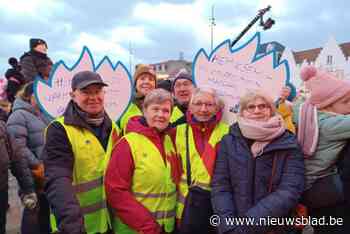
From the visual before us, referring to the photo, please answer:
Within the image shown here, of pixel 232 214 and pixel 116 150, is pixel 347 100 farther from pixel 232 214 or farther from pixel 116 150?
pixel 116 150

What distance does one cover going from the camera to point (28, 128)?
3.09 meters

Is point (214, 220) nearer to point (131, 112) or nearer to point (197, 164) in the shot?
point (197, 164)

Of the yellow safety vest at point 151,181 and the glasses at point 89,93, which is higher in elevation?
the glasses at point 89,93

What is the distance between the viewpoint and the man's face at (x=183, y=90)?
124 inches

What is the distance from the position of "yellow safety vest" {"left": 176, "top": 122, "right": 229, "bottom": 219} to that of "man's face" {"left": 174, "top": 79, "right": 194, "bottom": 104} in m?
0.73

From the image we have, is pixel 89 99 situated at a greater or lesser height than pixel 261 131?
greater

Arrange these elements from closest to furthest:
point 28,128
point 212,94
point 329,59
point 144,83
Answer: point 212,94, point 28,128, point 144,83, point 329,59

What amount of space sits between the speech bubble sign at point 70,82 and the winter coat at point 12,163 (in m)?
0.38

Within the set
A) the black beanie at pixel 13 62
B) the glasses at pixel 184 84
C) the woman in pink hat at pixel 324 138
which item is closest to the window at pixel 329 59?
the glasses at pixel 184 84

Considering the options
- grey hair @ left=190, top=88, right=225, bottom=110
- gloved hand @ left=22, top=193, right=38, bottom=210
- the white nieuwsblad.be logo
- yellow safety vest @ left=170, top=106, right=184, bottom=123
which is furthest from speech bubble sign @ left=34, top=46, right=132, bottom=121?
the white nieuwsblad.be logo

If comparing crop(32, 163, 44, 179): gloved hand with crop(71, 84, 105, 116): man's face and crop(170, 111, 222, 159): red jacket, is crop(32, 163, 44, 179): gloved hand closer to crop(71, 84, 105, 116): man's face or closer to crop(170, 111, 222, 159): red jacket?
crop(71, 84, 105, 116): man's face

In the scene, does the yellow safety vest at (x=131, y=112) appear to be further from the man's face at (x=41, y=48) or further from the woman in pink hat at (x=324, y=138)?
the man's face at (x=41, y=48)

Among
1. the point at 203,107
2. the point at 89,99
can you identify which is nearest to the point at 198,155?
the point at 203,107

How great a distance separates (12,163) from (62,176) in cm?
95
